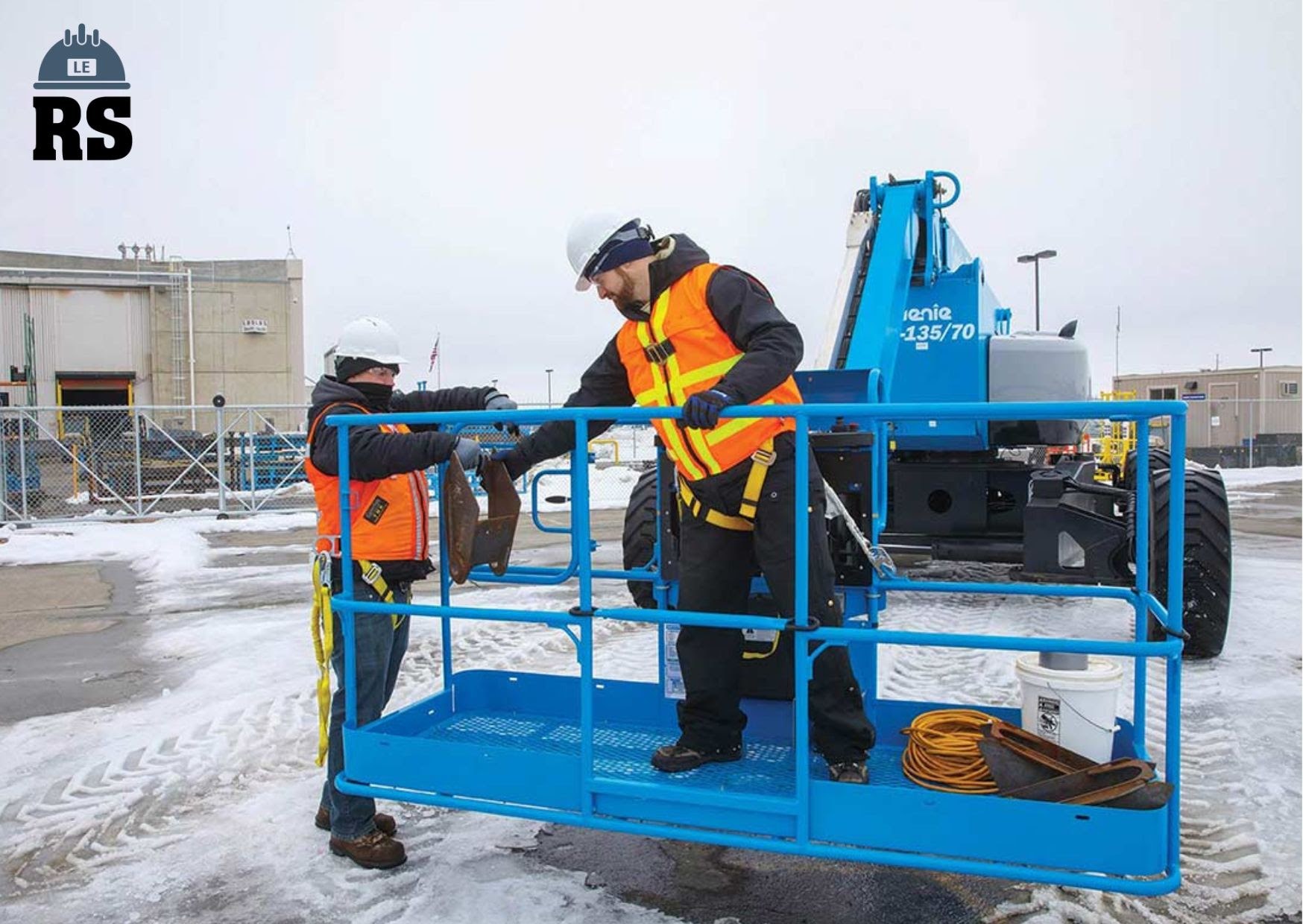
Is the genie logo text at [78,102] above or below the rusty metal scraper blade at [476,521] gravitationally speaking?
above

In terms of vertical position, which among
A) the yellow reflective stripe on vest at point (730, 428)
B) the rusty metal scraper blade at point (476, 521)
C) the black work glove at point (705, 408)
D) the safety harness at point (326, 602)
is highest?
the black work glove at point (705, 408)

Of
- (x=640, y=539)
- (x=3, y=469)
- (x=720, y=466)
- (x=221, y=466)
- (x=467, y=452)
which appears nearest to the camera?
(x=720, y=466)

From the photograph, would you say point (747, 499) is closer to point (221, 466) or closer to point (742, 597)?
point (742, 597)

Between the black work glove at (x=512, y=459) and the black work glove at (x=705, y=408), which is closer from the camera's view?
the black work glove at (x=705, y=408)

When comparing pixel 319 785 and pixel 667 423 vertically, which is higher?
pixel 667 423

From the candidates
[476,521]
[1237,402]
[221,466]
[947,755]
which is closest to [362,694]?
[476,521]

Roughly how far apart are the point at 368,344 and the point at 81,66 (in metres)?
18.4

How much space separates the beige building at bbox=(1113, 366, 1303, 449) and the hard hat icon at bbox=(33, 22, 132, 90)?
84.2ft

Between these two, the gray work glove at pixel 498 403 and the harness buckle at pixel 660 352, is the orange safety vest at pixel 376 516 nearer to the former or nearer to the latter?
the gray work glove at pixel 498 403

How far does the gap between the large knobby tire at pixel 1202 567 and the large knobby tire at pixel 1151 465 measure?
346 millimetres

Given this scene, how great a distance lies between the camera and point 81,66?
18.0m

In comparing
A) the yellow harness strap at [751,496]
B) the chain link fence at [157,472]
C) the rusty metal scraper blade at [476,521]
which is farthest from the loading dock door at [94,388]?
the yellow harness strap at [751,496]

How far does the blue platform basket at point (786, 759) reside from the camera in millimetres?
2611

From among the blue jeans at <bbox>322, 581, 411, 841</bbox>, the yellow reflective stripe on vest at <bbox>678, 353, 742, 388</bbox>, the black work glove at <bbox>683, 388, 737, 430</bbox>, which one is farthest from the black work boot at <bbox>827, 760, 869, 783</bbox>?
the blue jeans at <bbox>322, 581, 411, 841</bbox>
